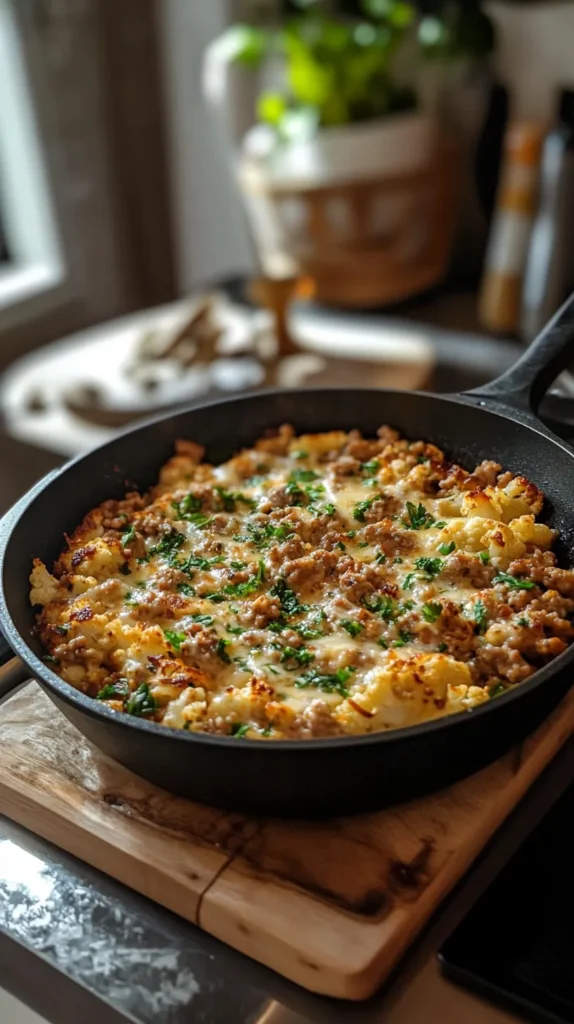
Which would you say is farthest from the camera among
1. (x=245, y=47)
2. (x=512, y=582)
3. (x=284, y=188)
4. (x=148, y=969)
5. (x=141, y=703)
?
(x=245, y=47)

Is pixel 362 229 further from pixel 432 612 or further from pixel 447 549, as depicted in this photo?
pixel 432 612

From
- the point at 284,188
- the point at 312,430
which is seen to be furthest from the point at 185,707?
the point at 284,188

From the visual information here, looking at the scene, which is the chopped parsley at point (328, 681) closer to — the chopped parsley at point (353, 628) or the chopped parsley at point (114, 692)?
the chopped parsley at point (353, 628)

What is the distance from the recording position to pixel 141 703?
2.78ft

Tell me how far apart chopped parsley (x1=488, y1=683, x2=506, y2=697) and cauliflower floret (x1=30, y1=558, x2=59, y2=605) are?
1.48ft

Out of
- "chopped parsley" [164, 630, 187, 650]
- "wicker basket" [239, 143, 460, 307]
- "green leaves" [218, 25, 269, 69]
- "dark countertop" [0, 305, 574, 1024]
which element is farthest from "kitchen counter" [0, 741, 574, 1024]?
"green leaves" [218, 25, 269, 69]

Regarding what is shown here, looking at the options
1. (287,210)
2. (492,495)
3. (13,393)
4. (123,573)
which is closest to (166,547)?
(123,573)

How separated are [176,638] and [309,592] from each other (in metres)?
0.16

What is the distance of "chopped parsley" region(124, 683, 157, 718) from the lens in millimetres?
841

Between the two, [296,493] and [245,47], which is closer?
[296,493]

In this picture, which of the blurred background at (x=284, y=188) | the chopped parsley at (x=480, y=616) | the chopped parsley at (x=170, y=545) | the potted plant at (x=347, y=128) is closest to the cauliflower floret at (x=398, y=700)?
the chopped parsley at (x=480, y=616)

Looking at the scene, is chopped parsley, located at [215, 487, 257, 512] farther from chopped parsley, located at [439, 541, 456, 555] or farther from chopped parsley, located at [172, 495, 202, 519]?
chopped parsley, located at [439, 541, 456, 555]

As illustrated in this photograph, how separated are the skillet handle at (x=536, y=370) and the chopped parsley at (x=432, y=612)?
0.28 metres

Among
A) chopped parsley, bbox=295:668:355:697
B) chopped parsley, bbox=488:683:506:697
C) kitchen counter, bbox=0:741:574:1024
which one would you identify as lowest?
kitchen counter, bbox=0:741:574:1024
